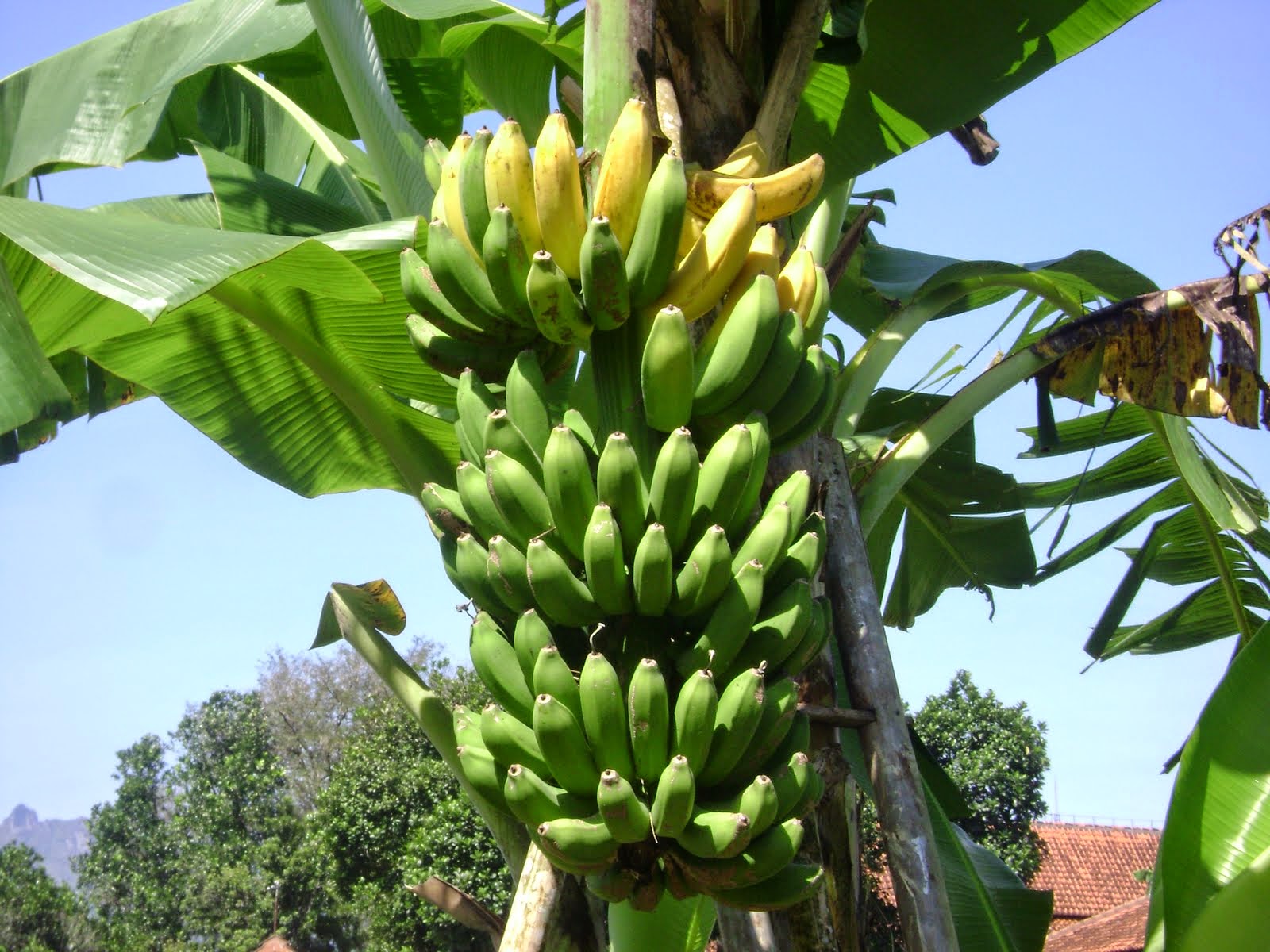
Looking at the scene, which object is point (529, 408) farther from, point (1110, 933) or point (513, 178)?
point (1110, 933)

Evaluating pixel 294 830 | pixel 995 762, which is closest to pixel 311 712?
pixel 294 830

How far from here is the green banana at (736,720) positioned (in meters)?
1.25

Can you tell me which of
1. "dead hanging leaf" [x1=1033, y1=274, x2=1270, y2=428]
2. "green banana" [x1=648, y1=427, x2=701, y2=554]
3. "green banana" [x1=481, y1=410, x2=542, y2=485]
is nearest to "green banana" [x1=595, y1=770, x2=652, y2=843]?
"green banana" [x1=648, y1=427, x2=701, y2=554]

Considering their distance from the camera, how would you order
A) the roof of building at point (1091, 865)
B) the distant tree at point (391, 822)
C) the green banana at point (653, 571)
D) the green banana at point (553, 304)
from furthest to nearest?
the roof of building at point (1091, 865) → the distant tree at point (391, 822) → the green banana at point (553, 304) → the green banana at point (653, 571)

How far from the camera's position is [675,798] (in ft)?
3.86

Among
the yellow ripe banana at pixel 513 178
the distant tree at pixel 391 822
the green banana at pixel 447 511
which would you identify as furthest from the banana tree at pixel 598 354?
the distant tree at pixel 391 822

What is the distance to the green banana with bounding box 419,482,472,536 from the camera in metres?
1.56

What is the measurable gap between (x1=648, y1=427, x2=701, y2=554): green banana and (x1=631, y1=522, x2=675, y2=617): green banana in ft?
0.15

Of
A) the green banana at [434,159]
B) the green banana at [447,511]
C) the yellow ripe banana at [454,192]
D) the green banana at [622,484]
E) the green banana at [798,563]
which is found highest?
the green banana at [434,159]

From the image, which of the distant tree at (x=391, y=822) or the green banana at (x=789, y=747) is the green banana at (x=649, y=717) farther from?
the distant tree at (x=391, y=822)

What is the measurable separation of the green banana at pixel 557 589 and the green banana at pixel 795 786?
0.31 meters

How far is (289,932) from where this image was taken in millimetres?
16438

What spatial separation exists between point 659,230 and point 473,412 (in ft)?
1.22

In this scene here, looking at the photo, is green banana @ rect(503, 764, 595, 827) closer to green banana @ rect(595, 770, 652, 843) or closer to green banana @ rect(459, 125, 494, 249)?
green banana @ rect(595, 770, 652, 843)
